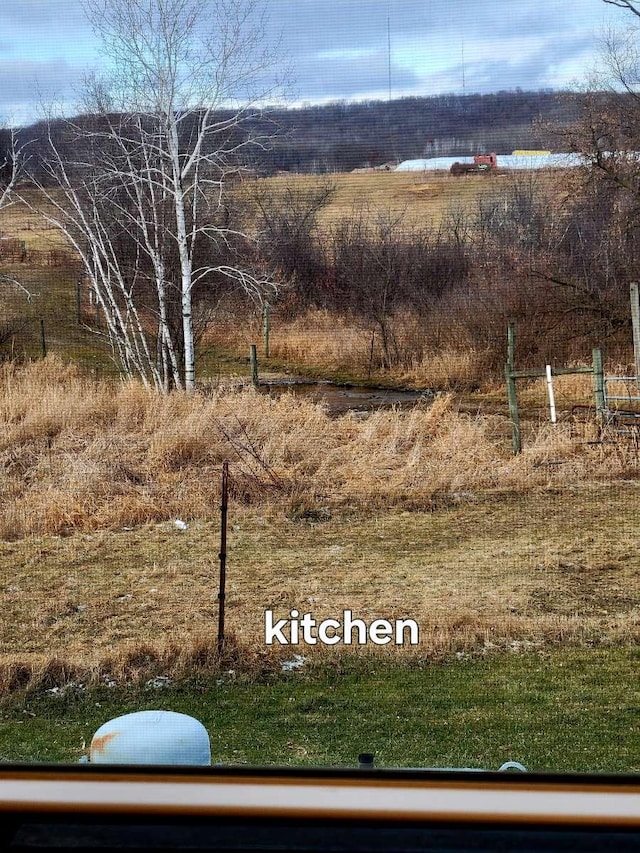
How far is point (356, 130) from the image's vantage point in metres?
1.59

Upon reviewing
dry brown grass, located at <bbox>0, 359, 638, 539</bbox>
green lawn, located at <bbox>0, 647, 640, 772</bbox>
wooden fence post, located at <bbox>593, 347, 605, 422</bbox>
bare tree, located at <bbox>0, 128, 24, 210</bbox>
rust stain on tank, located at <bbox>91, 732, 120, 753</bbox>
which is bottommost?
green lawn, located at <bbox>0, 647, 640, 772</bbox>

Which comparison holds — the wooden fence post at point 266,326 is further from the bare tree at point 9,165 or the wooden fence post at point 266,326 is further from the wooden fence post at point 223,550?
the bare tree at point 9,165

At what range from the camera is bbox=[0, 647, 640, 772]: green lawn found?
4.90ft

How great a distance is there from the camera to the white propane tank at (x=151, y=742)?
1235 millimetres

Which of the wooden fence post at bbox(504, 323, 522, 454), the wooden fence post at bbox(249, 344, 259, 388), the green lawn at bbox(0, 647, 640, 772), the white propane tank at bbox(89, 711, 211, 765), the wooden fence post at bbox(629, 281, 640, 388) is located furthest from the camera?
the wooden fence post at bbox(249, 344, 259, 388)

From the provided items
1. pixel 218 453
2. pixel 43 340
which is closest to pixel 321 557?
pixel 218 453

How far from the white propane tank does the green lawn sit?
0.54ft

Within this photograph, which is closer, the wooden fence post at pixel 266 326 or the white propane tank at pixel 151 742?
the white propane tank at pixel 151 742

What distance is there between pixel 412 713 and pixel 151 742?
1.63 feet

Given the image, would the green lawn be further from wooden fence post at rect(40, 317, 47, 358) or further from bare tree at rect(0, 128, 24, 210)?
bare tree at rect(0, 128, 24, 210)

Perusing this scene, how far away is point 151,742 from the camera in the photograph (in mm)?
1268

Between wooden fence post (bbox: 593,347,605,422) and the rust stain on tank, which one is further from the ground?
wooden fence post (bbox: 593,347,605,422)

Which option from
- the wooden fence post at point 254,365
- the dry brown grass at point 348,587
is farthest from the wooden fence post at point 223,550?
the wooden fence post at point 254,365

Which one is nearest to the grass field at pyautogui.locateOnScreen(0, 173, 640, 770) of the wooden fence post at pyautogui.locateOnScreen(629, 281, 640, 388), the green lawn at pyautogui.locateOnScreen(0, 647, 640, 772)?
the green lawn at pyautogui.locateOnScreen(0, 647, 640, 772)
